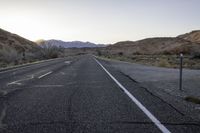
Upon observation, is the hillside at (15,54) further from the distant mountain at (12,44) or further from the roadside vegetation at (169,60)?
the roadside vegetation at (169,60)

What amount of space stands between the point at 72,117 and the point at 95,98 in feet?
10.4

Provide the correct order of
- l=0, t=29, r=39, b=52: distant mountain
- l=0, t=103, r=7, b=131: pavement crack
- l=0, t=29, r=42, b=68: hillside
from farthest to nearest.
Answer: l=0, t=29, r=39, b=52: distant mountain < l=0, t=29, r=42, b=68: hillside < l=0, t=103, r=7, b=131: pavement crack

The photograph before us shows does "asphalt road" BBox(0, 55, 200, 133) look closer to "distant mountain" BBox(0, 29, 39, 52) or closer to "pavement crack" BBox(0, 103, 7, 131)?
"pavement crack" BBox(0, 103, 7, 131)

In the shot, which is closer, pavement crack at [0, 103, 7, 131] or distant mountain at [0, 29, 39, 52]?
pavement crack at [0, 103, 7, 131]

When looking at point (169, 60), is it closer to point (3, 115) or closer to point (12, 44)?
point (3, 115)

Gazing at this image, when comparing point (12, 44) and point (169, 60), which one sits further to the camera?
point (12, 44)

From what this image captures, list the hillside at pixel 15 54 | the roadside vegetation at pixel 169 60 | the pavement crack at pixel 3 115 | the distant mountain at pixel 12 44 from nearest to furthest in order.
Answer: the pavement crack at pixel 3 115, the roadside vegetation at pixel 169 60, the hillside at pixel 15 54, the distant mountain at pixel 12 44

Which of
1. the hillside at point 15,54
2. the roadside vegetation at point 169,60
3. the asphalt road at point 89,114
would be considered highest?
the asphalt road at point 89,114

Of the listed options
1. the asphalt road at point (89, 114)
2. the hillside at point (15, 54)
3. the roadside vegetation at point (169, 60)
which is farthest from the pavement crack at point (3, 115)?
the hillside at point (15, 54)

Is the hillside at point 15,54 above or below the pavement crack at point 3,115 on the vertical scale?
below

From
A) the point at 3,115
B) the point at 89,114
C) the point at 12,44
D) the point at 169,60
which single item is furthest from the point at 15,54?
the point at 12,44

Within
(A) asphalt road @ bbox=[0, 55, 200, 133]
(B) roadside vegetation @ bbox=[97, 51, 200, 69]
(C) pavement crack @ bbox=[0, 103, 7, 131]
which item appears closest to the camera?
(A) asphalt road @ bbox=[0, 55, 200, 133]

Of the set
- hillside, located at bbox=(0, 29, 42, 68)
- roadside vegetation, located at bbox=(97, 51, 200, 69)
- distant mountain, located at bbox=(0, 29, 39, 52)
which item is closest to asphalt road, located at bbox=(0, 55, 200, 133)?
roadside vegetation, located at bbox=(97, 51, 200, 69)

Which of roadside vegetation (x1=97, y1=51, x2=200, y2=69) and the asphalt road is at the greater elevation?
the asphalt road
